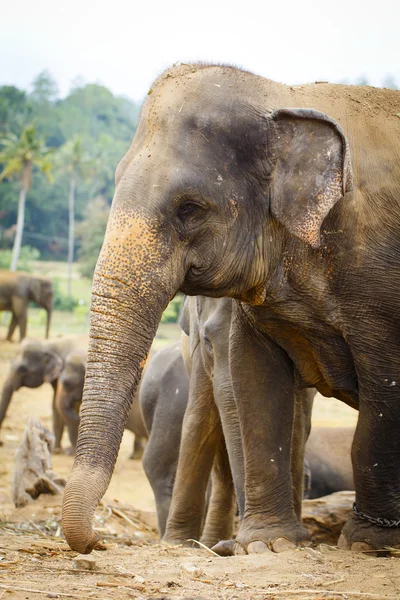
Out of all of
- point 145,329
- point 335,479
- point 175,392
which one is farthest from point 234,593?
point 335,479

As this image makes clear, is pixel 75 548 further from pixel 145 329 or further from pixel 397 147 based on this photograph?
pixel 397 147

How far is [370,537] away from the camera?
14.3ft

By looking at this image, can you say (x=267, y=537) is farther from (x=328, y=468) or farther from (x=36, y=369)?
(x=36, y=369)

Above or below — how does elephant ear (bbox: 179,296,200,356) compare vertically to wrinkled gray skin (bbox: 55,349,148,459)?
above

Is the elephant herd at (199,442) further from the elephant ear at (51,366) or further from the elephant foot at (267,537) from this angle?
the elephant ear at (51,366)

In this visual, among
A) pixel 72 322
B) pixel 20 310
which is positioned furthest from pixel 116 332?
pixel 72 322

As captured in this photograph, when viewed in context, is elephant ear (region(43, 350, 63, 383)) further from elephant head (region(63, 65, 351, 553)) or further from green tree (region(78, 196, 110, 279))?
green tree (region(78, 196, 110, 279))

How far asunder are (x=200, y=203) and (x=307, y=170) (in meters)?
0.43

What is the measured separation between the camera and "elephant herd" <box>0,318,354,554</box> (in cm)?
507

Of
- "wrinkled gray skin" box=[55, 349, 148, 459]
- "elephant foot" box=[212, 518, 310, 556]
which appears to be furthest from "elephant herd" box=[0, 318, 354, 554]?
"wrinkled gray skin" box=[55, 349, 148, 459]

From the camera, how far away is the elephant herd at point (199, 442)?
507 cm

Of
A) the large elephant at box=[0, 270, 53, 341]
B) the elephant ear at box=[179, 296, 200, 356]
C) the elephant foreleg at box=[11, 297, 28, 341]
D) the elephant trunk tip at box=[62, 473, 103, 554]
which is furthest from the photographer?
the large elephant at box=[0, 270, 53, 341]

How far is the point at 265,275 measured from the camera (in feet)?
12.9

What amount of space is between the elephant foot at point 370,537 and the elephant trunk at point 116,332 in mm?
1493
